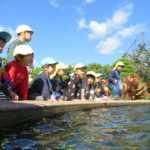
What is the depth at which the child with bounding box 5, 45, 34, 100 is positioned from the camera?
169 inches

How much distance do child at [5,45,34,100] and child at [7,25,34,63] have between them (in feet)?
1.01

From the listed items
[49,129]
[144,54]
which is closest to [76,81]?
[49,129]

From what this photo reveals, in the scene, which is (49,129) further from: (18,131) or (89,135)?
(89,135)

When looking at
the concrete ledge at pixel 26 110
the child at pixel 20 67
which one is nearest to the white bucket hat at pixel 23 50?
the child at pixel 20 67

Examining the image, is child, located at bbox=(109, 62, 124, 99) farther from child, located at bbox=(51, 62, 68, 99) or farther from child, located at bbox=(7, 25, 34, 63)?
child, located at bbox=(7, 25, 34, 63)

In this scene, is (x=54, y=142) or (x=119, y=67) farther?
(x=119, y=67)

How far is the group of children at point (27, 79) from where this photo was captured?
4.07 m

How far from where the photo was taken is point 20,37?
16.2 ft

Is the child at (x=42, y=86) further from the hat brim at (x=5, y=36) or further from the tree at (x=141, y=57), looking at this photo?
the tree at (x=141, y=57)

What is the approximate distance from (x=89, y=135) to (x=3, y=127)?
0.93 m

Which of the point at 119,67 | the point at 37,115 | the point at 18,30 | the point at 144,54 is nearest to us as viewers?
the point at 37,115

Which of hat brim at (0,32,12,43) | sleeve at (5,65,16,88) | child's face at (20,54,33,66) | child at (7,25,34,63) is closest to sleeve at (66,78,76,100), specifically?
child at (7,25,34,63)

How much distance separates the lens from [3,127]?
261cm

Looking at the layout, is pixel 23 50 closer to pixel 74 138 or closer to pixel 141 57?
pixel 74 138
